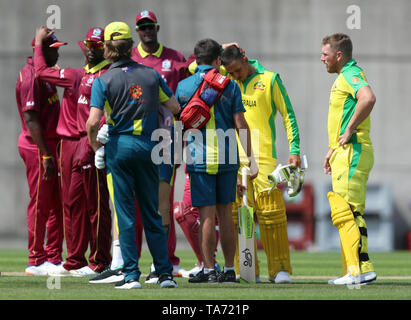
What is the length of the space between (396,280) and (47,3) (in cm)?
1097

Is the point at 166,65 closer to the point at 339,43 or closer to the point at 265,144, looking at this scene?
the point at 265,144

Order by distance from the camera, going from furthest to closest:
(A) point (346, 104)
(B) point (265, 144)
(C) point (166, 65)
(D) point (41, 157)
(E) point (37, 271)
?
(D) point (41, 157)
(E) point (37, 271)
(C) point (166, 65)
(B) point (265, 144)
(A) point (346, 104)

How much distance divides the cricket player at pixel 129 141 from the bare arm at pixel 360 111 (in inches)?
67.8

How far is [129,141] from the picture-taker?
6.69 m

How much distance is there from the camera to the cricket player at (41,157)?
890 centimetres

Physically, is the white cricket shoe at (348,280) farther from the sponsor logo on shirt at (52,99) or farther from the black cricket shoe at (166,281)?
the sponsor logo on shirt at (52,99)

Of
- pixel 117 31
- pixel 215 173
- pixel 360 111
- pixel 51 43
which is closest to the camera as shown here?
pixel 117 31

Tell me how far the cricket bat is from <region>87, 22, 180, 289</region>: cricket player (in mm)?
1011

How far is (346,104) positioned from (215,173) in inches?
53.0

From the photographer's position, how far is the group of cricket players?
6770mm

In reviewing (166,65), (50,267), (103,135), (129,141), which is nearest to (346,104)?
(166,65)

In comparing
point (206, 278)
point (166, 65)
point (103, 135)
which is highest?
point (166, 65)

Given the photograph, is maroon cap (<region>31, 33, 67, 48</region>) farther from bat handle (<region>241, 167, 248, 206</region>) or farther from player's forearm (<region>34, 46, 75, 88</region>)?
bat handle (<region>241, 167, 248, 206</region>)
